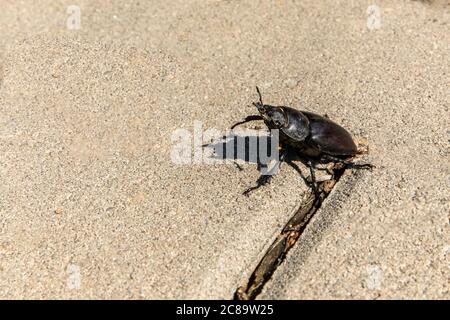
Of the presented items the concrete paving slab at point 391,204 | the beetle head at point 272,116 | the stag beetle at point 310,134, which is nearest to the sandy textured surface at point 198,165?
the concrete paving slab at point 391,204

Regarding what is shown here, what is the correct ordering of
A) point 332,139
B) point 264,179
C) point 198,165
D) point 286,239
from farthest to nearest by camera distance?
point 198,165
point 264,179
point 332,139
point 286,239

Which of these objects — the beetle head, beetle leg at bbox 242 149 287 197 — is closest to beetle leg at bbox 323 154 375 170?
beetle leg at bbox 242 149 287 197

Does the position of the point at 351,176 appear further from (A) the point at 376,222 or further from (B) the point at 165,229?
(B) the point at 165,229

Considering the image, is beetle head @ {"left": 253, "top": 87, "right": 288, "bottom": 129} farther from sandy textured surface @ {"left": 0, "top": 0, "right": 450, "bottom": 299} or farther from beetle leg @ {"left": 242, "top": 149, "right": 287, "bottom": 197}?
sandy textured surface @ {"left": 0, "top": 0, "right": 450, "bottom": 299}

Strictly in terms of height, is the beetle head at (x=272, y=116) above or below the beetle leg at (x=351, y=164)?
above

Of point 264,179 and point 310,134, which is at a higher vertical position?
point 310,134

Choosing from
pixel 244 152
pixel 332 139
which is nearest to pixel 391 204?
pixel 332 139

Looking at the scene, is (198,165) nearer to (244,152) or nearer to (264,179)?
(244,152)

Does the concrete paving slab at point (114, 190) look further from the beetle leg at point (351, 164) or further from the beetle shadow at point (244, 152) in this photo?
the beetle leg at point (351, 164)
